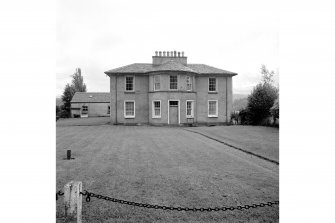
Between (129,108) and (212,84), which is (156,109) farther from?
(212,84)

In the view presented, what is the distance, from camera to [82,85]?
72.1m

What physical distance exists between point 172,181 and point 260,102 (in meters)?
25.4

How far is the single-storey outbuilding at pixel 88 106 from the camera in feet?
171

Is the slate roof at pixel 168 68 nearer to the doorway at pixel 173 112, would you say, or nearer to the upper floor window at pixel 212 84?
the upper floor window at pixel 212 84

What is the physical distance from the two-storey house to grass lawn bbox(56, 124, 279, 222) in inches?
612

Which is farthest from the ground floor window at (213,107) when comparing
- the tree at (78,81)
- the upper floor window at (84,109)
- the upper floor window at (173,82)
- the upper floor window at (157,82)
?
the tree at (78,81)

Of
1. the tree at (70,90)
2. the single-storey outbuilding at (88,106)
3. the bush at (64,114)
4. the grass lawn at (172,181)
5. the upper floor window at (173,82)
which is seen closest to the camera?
the grass lawn at (172,181)

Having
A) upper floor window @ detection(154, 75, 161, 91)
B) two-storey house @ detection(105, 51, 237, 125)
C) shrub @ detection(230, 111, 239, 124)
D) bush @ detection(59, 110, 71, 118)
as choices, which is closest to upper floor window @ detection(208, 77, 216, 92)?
two-storey house @ detection(105, 51, 237, 125)

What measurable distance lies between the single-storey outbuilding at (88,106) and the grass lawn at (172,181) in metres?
41.7

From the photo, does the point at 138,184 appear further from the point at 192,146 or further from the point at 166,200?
the point at 192,146

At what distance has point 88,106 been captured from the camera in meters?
52.7
